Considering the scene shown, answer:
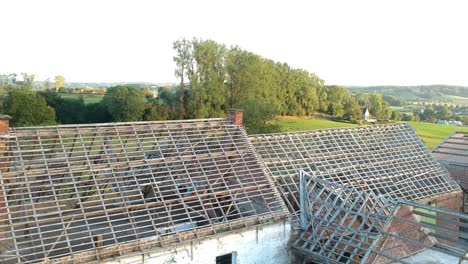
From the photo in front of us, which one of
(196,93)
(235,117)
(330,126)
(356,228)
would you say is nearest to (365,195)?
(356,228)

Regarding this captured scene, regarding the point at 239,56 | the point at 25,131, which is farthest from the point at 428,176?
the point at 239,56

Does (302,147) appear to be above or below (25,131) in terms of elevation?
below

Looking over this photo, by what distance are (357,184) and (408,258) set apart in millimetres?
5384

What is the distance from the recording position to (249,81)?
180 ft

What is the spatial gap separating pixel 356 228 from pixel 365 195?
1.39m

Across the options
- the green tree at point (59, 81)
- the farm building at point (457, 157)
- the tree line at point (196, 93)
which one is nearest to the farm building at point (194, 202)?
the farm building at point (457, 157)

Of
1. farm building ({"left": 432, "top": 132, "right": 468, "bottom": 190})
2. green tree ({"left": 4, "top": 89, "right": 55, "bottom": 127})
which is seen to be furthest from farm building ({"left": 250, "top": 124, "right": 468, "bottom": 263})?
green tree ({"left": 4, "top": 89, "right": 55, "bottom": 127})

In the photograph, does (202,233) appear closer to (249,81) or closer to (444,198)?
(444,198)

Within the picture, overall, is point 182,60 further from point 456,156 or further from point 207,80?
point 456,156

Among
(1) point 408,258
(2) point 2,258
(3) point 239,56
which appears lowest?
(1) point 408,258

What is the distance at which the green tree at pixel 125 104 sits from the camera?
54.7 m

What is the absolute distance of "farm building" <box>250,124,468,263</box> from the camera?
13.0 metres

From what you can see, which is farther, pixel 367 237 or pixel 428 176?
pixel 428 176

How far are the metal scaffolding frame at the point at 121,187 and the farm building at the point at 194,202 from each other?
2.1 inches
